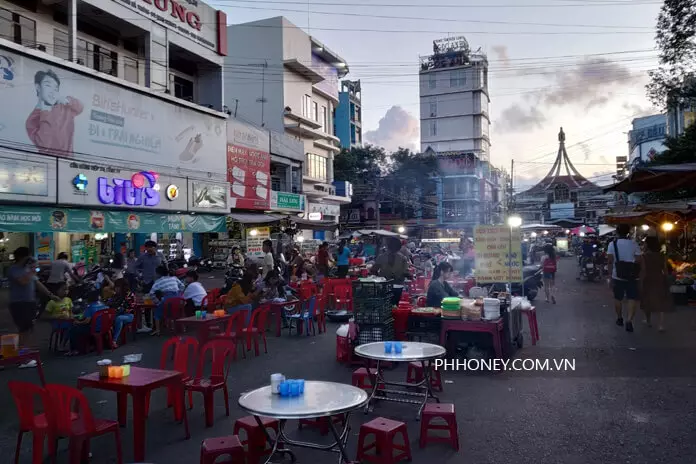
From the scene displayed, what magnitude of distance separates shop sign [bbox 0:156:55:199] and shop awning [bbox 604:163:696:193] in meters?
16.4

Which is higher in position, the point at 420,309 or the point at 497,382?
the point at 420,309

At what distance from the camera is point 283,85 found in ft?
112

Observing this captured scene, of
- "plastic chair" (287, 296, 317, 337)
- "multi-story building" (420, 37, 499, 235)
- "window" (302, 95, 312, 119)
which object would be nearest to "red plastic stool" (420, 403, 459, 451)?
"plastic chair" (287, 296, 317, 337)

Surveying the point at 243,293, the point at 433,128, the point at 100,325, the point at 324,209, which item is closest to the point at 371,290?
the point at 243,293

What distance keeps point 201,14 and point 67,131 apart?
34.1ft

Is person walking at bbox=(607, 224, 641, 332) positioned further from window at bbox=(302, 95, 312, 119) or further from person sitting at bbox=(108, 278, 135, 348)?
window at bbox=(302, 95, 312, 119)

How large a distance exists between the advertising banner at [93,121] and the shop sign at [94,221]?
226 cm

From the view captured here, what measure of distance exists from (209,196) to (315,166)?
14.1m

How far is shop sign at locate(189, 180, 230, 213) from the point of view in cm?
2392

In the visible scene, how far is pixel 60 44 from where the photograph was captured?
738 inches

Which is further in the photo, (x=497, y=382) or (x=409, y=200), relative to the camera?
(x=409, y=200)

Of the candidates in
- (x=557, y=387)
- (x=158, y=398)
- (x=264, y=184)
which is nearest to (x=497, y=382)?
(x=557, y=387)

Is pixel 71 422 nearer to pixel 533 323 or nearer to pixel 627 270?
pixel 533 323

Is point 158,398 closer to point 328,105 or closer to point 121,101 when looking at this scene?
point 121,101
